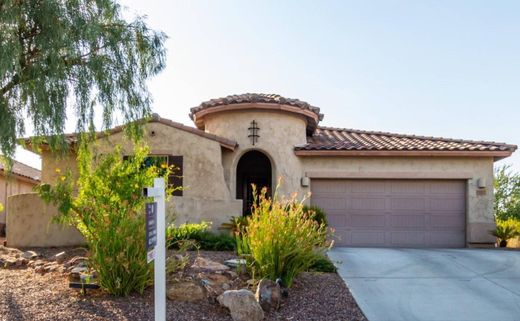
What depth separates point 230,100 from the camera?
575 inches

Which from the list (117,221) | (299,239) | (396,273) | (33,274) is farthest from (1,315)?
(396,273)

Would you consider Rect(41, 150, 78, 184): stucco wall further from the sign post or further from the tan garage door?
the sign post

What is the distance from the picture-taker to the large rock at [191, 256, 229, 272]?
825 centimetres

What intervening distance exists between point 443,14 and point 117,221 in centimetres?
1031

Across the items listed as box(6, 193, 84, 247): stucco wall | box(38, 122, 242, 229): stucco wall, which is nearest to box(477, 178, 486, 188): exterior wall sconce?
box(38, 122, 242, 229): stucco wall

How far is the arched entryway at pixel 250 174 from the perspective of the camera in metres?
18.0

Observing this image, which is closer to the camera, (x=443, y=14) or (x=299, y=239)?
(x=299, y=239)

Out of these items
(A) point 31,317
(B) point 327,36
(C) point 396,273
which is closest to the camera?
(A) point 31,317

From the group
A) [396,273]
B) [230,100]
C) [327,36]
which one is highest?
[327,36]

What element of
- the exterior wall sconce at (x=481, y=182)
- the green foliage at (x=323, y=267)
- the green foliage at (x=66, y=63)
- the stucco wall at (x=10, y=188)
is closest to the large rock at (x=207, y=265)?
the green foliage at (x=323, y=267)

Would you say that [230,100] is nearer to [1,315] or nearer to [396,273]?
[396,273]

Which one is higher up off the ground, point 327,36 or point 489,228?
point 327,36

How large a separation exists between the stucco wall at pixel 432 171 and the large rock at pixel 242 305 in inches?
350

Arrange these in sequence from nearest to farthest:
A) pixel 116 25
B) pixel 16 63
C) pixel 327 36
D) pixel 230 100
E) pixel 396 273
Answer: pixel 16 63, pixel 116 25, pixel 396 273, pixel 327 36, pixel 230 100
